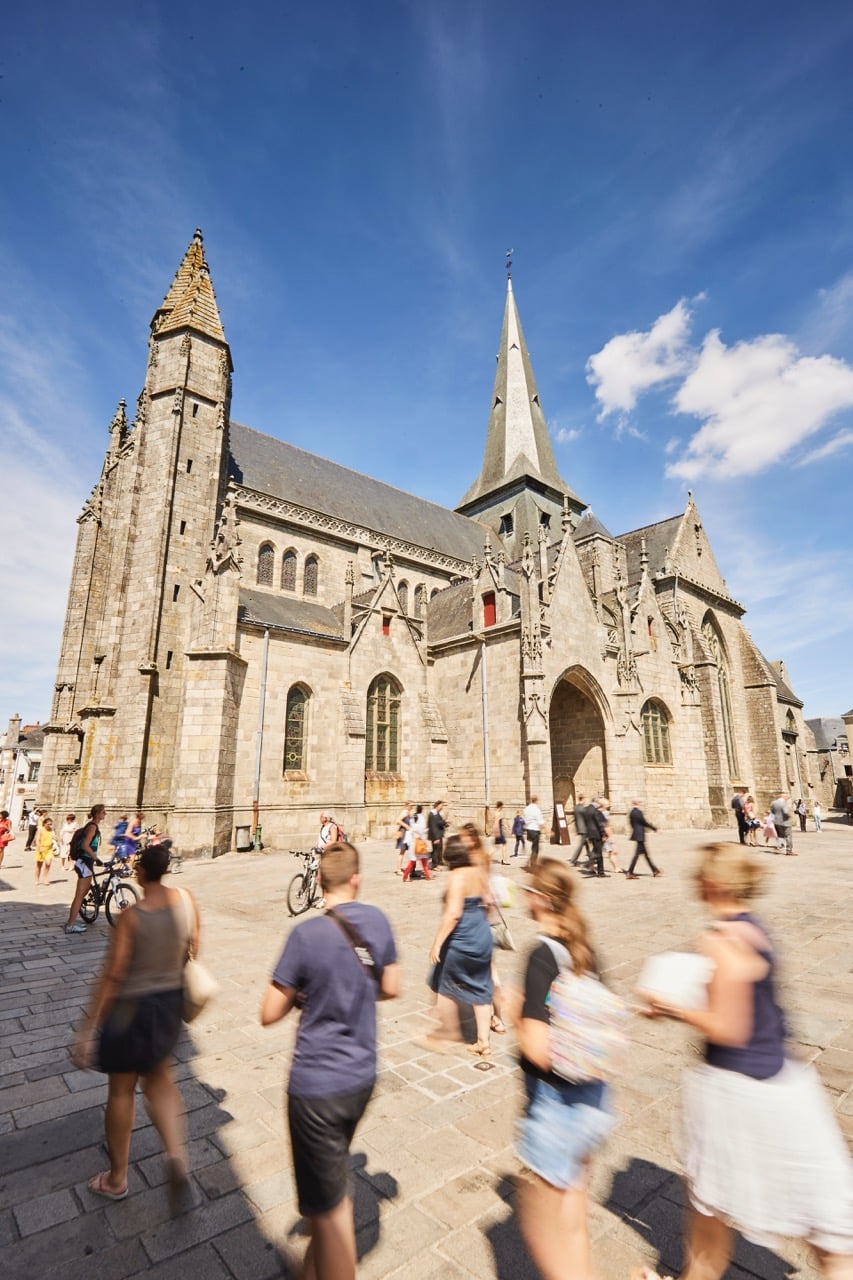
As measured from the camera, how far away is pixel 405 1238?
270cm

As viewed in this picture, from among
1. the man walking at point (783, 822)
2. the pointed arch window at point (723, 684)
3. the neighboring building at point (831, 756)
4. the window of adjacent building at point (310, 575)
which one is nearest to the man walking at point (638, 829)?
the man walking at point (783, 822)

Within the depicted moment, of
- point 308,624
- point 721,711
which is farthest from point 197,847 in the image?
point 721,711

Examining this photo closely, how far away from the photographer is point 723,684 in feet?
107

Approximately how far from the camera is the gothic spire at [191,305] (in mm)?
21625

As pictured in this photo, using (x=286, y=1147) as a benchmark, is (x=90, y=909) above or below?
above

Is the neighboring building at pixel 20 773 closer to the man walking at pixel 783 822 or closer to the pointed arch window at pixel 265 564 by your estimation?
the pointed arch window at pixel 265 564

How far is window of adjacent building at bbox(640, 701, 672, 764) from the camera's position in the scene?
25.2 metres

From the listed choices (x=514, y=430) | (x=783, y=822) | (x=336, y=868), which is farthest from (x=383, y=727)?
(x=514, y=430)

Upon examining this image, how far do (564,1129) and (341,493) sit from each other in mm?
29286

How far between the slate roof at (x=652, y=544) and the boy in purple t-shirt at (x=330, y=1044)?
29357 millimetres

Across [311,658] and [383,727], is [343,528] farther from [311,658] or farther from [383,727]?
[383,727]

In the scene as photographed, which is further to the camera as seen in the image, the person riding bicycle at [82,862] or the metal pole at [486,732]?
the metal pole at [486,732]

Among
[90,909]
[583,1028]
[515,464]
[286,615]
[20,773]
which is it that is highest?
[515,464]

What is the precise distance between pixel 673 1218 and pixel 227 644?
54.5 feet
